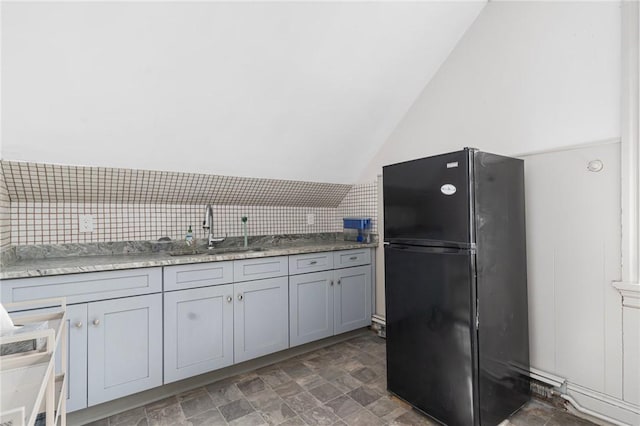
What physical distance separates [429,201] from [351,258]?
1341mm

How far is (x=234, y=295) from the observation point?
7.66 feet

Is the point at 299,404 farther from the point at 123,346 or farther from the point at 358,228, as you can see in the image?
the point at 358,228

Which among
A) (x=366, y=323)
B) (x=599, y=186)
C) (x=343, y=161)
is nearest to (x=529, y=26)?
(x=599, y=186)

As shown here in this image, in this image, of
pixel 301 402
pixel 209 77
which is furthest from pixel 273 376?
pixel 209 77

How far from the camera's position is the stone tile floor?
6.08 feet

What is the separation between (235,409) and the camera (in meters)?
1.97

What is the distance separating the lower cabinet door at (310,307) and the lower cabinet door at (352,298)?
0.08 meters

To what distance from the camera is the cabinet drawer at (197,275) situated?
208 cm

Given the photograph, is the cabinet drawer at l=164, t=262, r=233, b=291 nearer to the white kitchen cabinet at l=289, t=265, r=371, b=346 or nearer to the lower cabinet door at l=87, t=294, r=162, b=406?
the lower cabinet door at l=87, t=294, r=162, b=406

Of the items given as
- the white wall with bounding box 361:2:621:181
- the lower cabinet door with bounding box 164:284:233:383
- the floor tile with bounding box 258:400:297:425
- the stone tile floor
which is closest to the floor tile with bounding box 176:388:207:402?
the stone tile floor

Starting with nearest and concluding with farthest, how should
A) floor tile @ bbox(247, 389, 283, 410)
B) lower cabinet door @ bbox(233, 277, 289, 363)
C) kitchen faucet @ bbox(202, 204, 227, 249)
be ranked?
floor tile @ bbox(247, 389, 283, 410), lower cabinet door @ bbox(233, 277, 289, 363), kitchen faucet @ bbox(202, 204, 227, 249)

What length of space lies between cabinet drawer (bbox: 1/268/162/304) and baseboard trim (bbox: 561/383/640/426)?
2613 millimetres

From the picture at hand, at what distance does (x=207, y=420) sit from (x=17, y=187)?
1873 mm

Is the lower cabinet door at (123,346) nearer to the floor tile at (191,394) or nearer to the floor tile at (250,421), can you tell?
the floor tile at (191,394)
